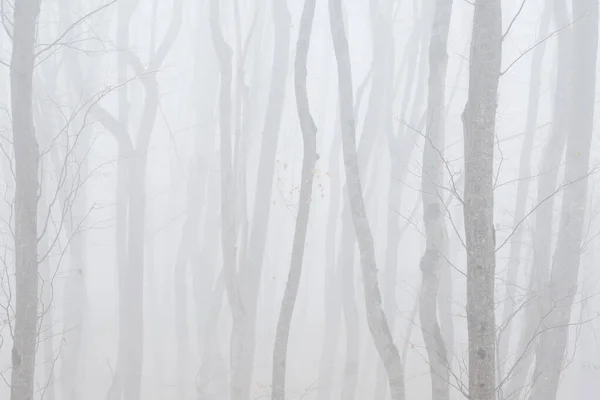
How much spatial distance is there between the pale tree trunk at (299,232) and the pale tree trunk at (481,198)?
11.7ft

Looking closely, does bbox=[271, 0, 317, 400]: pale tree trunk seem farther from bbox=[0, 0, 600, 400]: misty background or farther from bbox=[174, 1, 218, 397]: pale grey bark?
bbox=[174, 1, 218, 397]: pale grey bark

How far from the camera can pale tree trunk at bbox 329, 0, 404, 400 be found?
7621mm

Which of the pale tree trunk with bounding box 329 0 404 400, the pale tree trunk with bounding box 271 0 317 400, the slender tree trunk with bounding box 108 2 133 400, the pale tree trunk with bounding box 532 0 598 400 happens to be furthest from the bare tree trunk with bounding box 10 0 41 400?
the slender tree trunk with bounding box 108 2 133 400

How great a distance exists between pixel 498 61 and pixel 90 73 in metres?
12.3

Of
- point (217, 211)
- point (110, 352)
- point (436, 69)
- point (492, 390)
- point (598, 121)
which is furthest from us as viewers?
point (110, 352)

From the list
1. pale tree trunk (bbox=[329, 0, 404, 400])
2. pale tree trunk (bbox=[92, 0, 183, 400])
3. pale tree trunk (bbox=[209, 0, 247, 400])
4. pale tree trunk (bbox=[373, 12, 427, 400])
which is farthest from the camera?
pale tree trunk (bbox=[373, 12, 427, 400])

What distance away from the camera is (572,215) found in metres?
7.72

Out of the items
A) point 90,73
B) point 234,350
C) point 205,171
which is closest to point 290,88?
point 205,171

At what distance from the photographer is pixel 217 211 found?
18.3 m

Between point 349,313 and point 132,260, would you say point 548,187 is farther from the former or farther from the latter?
point 132,260

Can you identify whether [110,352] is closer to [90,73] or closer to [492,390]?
[90,73]

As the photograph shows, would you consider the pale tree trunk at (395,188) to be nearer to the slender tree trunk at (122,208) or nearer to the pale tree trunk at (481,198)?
the slender tree trunk at (122,208)

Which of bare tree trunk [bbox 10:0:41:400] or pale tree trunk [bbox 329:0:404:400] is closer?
bare tree trunk [bbox 10:0:41:400]

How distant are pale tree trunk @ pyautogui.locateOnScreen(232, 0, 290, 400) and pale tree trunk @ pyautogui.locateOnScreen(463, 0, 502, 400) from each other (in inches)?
231
